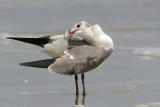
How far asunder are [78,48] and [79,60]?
24 centimetres

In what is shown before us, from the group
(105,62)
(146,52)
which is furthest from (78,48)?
(146,52)

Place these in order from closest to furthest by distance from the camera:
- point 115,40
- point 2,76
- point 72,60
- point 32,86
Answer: point 72,60 < point 32,86 < point 2,76 < point 115,40

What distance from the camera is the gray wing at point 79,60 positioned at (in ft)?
26.1

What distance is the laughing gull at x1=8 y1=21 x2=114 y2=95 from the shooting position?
8.07 m

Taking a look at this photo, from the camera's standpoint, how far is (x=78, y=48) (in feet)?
26.9

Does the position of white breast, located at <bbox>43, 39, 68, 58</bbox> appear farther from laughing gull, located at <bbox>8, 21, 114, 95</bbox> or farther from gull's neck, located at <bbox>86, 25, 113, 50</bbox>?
gull's neck, located at <bbox>86, 25, 113, 50</bbox>

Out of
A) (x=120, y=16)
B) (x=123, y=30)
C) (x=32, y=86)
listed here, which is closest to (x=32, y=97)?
(x=32, y=86)

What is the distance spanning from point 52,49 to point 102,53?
663mm

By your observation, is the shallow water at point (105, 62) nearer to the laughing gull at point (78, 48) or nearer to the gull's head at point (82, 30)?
the laughing gull at point (78, 48)

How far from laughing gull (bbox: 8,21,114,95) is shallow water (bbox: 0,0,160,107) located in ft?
1.36

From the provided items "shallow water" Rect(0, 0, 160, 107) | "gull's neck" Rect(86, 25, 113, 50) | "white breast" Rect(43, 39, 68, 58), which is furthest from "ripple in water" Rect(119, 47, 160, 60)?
"white breast" Rect(43, 39, 68, 58)

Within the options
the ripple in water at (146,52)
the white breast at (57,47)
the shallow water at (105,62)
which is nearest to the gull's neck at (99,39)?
the white breast at (57,47)

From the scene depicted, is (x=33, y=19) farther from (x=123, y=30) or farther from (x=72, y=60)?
(x=72, y=60)

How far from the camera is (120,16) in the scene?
61.0 feet
